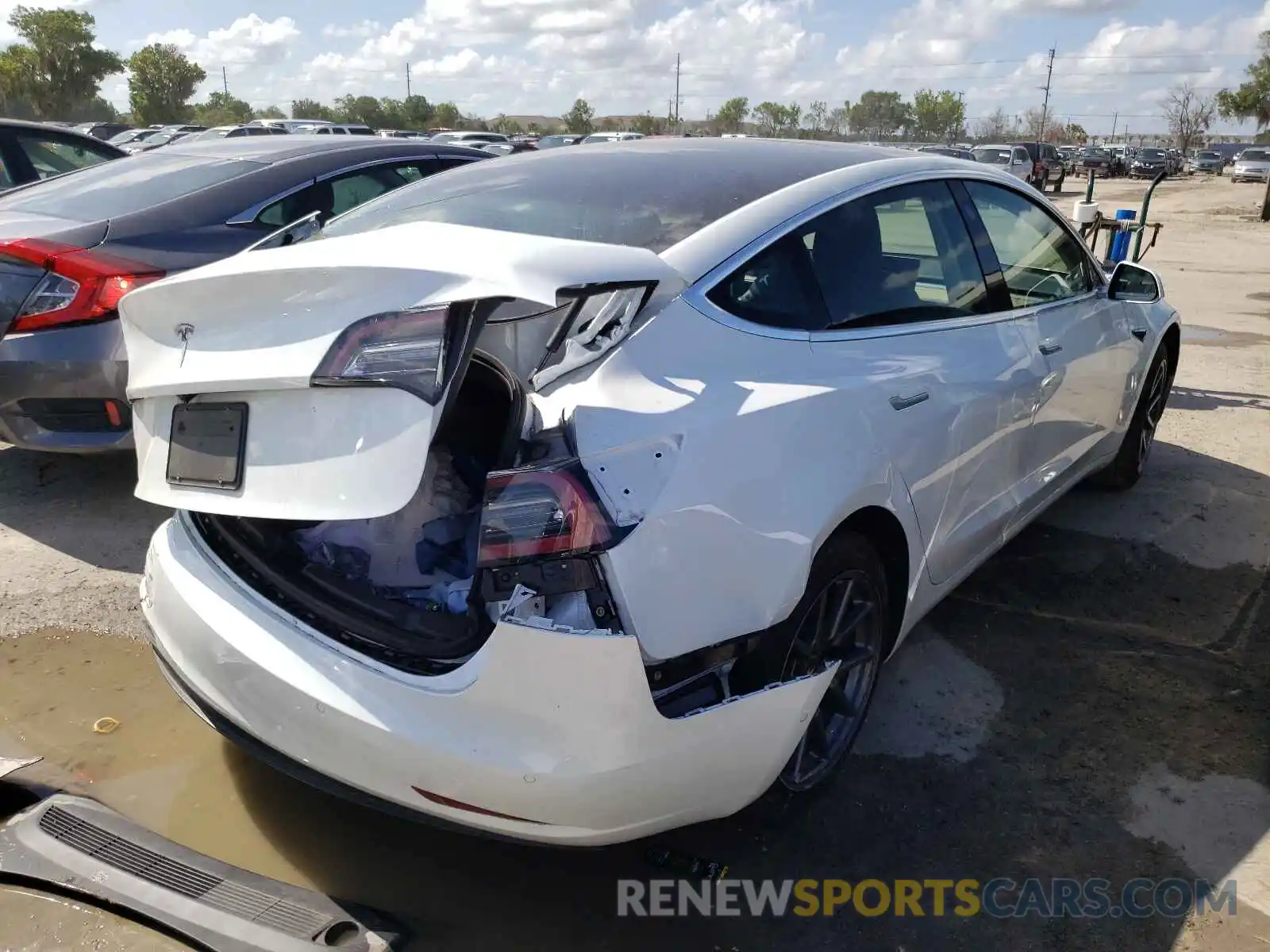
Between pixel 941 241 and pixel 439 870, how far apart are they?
244 centimetres

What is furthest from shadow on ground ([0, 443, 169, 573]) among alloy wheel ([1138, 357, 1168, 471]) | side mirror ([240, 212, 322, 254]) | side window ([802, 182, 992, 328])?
alloy wheel ([1138, 357, 1168, 471])

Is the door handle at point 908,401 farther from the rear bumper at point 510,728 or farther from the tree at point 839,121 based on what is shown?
the tree at point 839,121

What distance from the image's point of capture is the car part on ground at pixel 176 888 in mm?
2109

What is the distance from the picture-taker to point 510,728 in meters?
1.90

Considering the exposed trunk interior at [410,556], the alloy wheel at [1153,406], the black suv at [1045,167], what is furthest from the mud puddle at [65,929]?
the black suv at [1045,167]

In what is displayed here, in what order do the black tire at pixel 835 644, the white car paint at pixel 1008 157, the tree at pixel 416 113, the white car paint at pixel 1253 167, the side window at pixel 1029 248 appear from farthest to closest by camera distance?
the tree at pixel 416 113
the white car paint at pixel 1253 167
the white car paint at pixel 1008 157
the side window at pixel 1029 248
the black tire at pixel 835 644

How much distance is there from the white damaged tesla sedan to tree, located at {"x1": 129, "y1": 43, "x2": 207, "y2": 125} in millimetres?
65909

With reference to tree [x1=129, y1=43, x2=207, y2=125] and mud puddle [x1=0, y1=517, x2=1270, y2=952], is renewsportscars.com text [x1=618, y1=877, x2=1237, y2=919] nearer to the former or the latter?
mud puddle [x1=0, y1=517, x2=1270, y2=952]

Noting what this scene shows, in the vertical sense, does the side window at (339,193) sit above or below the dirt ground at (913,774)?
above

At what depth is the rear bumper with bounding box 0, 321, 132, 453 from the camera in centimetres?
402

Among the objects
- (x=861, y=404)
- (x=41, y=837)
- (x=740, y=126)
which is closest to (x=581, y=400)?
(x=861, y=404)

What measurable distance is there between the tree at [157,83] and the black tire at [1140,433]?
65.0m

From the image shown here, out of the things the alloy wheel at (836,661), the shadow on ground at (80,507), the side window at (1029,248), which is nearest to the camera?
the alloy wheel at (836,661)

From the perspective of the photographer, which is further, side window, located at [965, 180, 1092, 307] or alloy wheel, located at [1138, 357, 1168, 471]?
alloy wheel, located at [1138, 357, 1168, 471]
